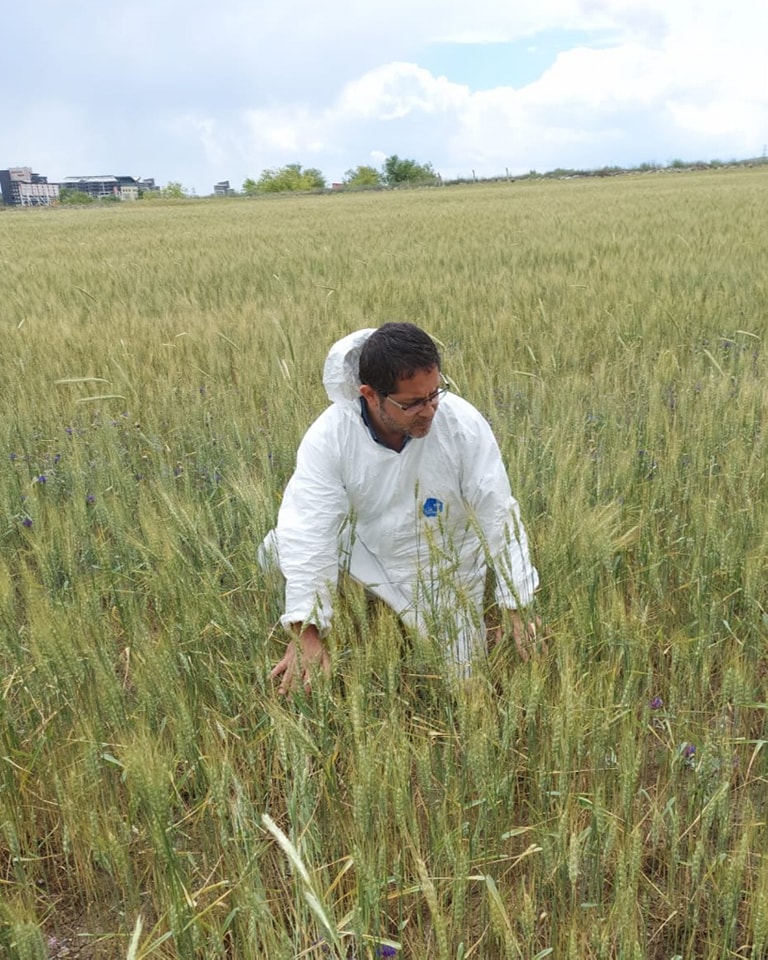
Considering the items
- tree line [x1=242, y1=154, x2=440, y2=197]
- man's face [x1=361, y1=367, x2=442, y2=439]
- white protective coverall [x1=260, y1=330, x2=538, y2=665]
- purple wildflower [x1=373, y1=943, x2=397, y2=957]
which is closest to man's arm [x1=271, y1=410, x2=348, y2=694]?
white protective coverall [x1=260, y1=330, x2=538, y2=665]

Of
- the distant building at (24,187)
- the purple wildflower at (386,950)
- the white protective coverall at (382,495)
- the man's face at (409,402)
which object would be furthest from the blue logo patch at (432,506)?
the distant building at (24,187)

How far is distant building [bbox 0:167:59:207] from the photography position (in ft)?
445

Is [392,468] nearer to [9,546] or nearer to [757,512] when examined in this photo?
[757,512]

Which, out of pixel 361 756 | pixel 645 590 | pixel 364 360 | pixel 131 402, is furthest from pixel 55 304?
pixel 361 756

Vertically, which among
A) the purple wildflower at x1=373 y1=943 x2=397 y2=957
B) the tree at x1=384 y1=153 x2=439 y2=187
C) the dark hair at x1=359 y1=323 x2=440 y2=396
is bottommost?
the purple wildflower at x1=373 y1=943 x2=397 y2=957

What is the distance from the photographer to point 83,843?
51.1 inches

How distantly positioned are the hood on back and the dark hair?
0.24 ft

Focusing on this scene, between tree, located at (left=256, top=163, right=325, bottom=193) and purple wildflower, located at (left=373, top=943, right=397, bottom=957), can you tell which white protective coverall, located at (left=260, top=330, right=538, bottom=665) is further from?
tree, located at (left=256, top=163, right=325, bottom=193)

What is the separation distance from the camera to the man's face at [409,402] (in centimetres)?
175

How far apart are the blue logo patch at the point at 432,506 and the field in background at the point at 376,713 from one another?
10.3 inches

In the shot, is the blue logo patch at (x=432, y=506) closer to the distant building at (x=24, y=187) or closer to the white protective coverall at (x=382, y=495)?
the white protective coverall at (x=382, y=495)

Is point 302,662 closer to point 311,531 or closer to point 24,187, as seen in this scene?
point 311,531

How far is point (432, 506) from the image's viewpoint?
2016mm

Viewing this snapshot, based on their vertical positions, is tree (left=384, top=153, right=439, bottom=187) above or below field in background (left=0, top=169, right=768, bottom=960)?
above
